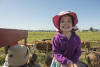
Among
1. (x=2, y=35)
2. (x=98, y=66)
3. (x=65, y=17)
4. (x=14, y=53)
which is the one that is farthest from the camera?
(x=98, y=66)

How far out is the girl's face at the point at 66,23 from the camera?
3.06 feet

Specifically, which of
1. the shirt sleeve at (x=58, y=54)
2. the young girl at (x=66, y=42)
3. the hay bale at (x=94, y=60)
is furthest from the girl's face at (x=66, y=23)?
the hay bale at (x=94, y=60)

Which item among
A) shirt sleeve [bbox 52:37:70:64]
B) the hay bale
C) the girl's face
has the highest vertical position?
the girl's face

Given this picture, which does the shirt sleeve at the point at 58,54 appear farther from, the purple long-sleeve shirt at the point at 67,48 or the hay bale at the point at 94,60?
the hay bale at the point at 94,60

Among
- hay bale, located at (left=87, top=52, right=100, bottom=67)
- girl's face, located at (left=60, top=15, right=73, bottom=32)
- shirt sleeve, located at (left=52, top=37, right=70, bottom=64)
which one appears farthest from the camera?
hay bale, located at (left=87, top=52, right=100, bottom=67)

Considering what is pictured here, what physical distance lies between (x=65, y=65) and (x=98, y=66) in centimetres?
237

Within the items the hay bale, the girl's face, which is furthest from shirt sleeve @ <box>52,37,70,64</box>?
the hay bale

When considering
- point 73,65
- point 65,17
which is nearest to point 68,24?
point 65,17

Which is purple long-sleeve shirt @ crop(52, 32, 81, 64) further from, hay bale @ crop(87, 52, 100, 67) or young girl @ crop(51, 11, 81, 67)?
hay bale @ crop(87, 52, 100, 67)

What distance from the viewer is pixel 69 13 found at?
3.01 ft

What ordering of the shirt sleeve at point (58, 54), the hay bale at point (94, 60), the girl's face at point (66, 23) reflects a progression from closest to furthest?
1. the shirt sleeve at point (58, 54)
2. the girl's face at point (66, 23)
3. the hay bale at point (94, 60)

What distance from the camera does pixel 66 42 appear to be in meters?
0.90

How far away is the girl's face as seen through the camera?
93 cm

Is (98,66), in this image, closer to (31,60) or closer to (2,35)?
(31,60)
